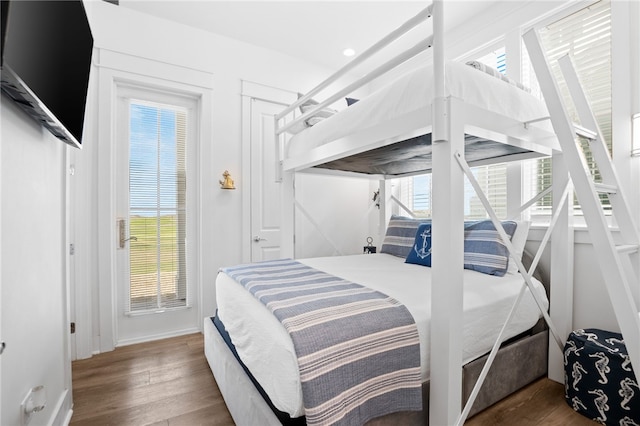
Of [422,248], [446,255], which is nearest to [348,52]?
[422,248]

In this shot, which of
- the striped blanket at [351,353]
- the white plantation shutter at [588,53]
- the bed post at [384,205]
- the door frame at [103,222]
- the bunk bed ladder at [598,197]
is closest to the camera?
the striped blanket at [351,353]

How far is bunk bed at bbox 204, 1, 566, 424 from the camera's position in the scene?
3.83ft

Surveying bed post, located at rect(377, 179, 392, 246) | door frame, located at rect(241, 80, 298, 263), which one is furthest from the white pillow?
door frame, located at rect(241, 80, 298, 263)

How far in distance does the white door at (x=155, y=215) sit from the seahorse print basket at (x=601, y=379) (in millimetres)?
2724

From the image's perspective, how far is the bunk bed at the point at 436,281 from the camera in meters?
1.17

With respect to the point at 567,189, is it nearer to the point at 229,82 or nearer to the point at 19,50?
the point at 19,50

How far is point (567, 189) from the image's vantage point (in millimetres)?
1761

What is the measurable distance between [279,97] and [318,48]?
0.62m

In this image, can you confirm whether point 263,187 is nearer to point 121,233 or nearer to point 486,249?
point 121,233

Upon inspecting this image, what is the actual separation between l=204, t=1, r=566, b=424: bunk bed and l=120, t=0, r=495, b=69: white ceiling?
1.13 m

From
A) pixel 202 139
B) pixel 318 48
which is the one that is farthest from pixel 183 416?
pixel 318 48

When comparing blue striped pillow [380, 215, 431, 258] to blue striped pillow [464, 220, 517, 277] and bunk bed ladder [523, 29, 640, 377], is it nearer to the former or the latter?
blue striped pillow [464, 220, 517, 277]

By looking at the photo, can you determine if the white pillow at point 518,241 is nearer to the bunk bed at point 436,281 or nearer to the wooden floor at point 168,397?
the bunk bed at point 436,281

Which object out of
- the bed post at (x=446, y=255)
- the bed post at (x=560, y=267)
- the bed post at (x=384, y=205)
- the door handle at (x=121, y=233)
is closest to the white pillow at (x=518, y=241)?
the bed post at (x=560, y=267)
